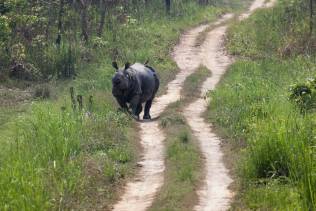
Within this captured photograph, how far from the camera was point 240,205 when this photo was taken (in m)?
10.1

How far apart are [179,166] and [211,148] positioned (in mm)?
2324

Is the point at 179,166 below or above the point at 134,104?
above

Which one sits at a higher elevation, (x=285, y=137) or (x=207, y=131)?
(x=285, y=137)

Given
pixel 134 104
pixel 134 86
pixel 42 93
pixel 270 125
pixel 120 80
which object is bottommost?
pixel 42 93

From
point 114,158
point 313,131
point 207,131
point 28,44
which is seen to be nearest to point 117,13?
point 28,44

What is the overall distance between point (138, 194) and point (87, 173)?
102 centimetres

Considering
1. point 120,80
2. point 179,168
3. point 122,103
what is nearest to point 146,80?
point 122,103

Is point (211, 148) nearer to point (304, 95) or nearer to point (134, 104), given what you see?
point (304, 95)

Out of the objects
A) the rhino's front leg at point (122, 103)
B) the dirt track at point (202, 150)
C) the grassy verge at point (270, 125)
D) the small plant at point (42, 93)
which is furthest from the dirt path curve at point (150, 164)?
the small plant at point (42, 93)

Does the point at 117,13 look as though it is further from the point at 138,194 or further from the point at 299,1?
the point at 138,194

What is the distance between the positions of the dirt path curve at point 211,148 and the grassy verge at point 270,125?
0.31 metres

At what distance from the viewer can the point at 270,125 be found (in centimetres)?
1166

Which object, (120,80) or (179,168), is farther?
(120,80)

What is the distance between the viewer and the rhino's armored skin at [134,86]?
1748 centimetres
